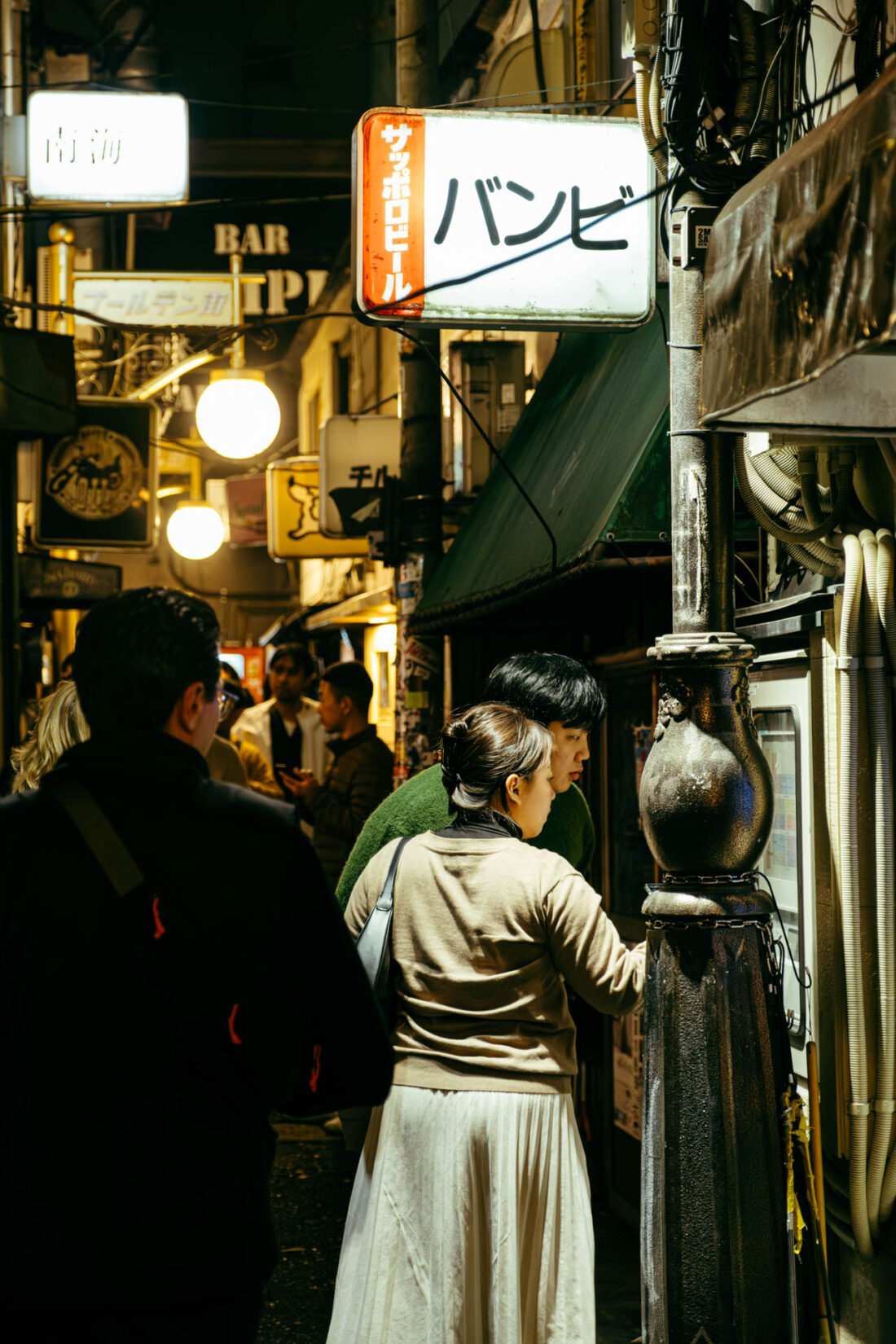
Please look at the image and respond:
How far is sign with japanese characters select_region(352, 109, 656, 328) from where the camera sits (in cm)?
661

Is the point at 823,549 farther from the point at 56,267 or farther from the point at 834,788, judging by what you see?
the point at 56,267

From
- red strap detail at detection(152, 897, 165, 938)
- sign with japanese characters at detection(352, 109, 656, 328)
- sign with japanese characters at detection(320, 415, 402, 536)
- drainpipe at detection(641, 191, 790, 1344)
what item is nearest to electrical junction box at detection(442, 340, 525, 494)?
sign with japanese characters at detection(320, 415, 402, 536)

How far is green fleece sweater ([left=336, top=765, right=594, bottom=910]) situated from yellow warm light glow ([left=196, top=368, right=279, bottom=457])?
10370 millimetres

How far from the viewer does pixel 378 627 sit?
67.7 feet

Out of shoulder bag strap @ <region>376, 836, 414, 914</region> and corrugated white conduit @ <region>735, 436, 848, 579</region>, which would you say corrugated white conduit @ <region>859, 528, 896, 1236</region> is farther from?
shoulder bag strap @ <region>376, 836, 414, 914</region>

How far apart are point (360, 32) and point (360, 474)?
1633 centimetres

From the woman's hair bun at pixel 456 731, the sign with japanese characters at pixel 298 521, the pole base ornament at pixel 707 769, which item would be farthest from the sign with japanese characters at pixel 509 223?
the sign with japanese characters at pixel 298 521

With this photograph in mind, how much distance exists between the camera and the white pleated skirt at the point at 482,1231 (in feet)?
13.0

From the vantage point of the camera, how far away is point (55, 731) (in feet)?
12.5

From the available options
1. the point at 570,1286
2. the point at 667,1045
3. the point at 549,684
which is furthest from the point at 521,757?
the point at 570,1286

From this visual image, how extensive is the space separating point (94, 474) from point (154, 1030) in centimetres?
1208

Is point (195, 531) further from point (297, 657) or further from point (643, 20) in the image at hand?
point (643, 20)

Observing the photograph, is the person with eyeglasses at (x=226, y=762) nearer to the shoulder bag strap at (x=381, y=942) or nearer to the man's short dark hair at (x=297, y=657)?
the man's short dark hair at (x=297, y=657)

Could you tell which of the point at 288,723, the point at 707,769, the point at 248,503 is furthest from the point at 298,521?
the point at 707,769
